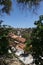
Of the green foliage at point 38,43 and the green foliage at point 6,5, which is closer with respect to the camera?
the green foliage at point 38,43

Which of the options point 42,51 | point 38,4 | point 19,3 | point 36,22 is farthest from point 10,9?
point 42,51

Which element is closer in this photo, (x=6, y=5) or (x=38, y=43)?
(x=38, y=43)

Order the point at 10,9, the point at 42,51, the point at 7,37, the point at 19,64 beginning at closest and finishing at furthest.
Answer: the point at 42,51, the point at 7,37, the point at 19,64, the point at 10,9

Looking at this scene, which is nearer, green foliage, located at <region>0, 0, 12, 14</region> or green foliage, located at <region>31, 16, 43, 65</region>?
green foliage, located at <region>31, 16, 43, 65</region>

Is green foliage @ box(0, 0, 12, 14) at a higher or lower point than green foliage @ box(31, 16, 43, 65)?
higher

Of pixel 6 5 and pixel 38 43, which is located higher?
pixel 6 5

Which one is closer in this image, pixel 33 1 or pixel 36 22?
pixel 36 22

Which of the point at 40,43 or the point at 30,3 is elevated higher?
the point at 30,3

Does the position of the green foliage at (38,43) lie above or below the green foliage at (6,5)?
below

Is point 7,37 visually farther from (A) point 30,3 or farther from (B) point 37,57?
(A) point 30,3

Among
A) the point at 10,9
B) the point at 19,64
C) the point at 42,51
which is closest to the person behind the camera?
the point at 42,51

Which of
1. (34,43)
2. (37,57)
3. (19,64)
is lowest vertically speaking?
(19,64)
